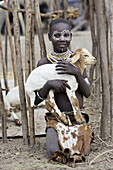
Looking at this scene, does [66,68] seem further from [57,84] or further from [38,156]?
[38,156]

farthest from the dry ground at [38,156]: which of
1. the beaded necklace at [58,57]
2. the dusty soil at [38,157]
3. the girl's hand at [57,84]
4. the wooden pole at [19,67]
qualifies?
the beaded necklace at [58,57]

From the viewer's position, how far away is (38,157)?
79.0 inches

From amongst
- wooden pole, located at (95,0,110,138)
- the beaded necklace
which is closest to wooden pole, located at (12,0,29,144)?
the beaded necklace

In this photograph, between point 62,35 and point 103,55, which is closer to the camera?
point 62,35

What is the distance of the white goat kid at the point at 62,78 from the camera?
6.33 ft

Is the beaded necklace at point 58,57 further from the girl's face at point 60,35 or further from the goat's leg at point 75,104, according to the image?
the goat's leg at point 75,104

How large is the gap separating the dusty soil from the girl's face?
662 millimetres

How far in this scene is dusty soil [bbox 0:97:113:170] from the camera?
176 centimetres

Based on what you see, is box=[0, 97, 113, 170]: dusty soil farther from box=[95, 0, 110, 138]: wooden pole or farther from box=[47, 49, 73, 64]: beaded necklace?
box=[47, 49, 73, 64]: beaded necklace

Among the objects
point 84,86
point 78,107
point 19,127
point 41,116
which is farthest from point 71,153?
point 41,116

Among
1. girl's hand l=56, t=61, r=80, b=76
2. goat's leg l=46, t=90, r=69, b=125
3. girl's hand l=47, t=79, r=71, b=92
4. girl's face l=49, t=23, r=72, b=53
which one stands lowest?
goat's leg l=46, t=90, r=69, b=125

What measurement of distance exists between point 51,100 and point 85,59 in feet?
1.18

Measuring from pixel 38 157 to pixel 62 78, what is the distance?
57cm

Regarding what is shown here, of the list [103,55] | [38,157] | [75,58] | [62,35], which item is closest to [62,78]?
[75,58]
